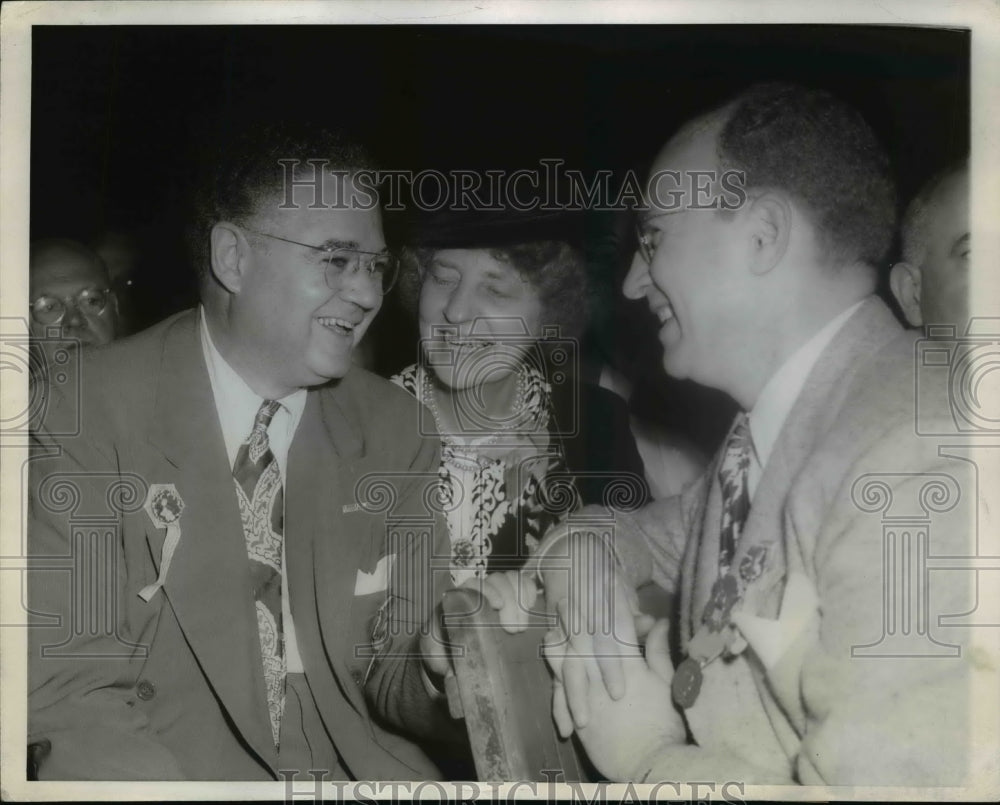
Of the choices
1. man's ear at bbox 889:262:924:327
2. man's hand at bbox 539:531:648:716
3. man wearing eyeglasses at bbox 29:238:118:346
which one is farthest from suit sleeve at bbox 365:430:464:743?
man's ear at bbox 889:262:924:327

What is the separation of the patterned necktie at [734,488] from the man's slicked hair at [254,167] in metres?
0.97

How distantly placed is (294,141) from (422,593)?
39.9 inches

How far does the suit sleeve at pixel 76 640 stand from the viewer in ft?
8.04

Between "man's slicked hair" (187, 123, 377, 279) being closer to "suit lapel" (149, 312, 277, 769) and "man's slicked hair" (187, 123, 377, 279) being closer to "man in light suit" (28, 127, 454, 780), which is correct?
"man in light suit" (28, 127, 454, 780)

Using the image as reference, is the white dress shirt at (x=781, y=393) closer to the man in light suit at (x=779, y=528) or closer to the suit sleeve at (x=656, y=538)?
the man in light suit at (x=779, y=528)

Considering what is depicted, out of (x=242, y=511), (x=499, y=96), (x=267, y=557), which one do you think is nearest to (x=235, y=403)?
(x=242, y=511)

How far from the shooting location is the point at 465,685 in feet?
7.91

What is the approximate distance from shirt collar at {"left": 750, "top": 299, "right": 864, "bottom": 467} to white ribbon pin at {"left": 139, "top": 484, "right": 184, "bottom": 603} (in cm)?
125

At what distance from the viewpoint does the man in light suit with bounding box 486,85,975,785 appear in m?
2.38

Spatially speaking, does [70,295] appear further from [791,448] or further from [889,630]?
[889,630]

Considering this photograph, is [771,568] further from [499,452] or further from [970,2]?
[970,2]

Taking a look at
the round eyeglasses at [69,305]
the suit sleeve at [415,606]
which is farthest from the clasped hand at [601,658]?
the round eyeglasses at [69,305]

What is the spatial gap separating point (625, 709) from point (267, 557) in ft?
2.73

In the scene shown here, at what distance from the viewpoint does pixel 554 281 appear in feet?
7.98
